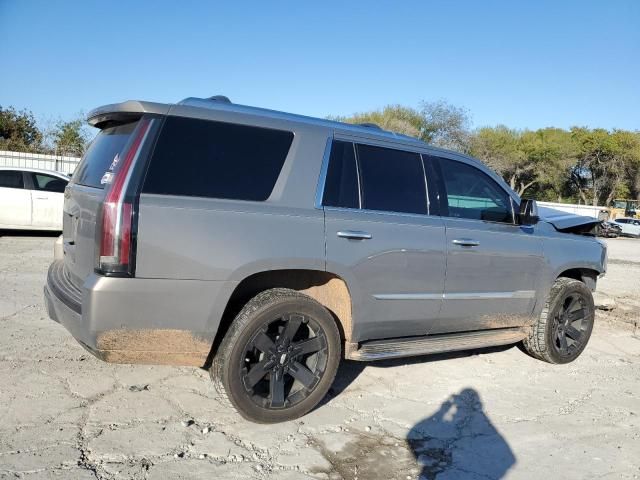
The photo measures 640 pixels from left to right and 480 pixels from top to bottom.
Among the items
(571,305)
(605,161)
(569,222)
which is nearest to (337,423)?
(571,305)

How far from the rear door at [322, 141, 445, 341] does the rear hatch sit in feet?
4.66

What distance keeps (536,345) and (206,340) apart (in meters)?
3.48

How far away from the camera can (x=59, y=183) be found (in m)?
12.4

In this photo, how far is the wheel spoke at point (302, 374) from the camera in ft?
12.6

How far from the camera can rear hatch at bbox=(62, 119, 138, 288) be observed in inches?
135

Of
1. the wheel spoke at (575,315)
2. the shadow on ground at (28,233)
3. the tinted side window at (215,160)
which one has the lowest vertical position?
the shadow on ground at (28,233)

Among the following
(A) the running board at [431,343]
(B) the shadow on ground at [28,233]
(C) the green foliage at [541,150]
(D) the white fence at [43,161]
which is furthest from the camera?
(C) the green foliage at [541,150]

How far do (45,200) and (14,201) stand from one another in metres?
0.58

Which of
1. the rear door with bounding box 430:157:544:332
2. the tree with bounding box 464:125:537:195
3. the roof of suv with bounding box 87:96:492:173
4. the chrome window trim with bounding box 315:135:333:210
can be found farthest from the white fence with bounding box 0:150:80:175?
the tree with bounding box 464:125:537:195

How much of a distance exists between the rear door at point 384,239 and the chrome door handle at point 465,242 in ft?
0.51

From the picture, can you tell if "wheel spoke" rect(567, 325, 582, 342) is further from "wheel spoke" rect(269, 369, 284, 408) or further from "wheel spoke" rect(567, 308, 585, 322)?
"wheel spoke" rect(269, 369, 284, 408)

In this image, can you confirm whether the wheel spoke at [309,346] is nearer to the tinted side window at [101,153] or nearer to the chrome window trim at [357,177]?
the chrome window trim at [357,177]

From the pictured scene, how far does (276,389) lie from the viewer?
3.78m

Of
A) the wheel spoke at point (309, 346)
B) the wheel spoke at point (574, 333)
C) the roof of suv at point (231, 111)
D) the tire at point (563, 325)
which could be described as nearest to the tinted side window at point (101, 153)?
the roof of suv at point (231, 111)
